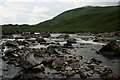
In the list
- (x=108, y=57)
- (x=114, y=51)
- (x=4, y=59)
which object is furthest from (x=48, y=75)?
(x=114, y=51)

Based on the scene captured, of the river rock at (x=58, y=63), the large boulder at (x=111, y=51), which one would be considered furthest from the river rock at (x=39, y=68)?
the large boulder at (x=111, y=51)

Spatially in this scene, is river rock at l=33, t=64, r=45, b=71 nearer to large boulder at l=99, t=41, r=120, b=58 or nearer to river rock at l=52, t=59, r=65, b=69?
river rock at l=52, t=59, r=65, b=69

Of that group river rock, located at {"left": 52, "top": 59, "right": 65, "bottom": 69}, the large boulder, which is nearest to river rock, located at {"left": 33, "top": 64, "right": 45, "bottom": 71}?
river rock, located at {"left": 52, "top": 59, "right": 65, "bottom": 69}

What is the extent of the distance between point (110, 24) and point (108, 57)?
101471 mm

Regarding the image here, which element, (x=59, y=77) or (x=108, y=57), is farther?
(x=108, y=57)

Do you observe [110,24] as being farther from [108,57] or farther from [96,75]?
[96,75]

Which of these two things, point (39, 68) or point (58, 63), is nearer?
point (39, 68)

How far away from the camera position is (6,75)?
1409 inches

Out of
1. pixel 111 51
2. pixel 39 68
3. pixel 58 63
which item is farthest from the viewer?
pixel 111 51

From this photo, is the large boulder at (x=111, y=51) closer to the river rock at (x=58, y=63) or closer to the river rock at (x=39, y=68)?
the river rock at (x=58, y=63)

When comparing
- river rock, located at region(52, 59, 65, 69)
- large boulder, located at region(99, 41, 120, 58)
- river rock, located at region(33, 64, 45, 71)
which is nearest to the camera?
river rock, located at region(33, 64, 45, 71)

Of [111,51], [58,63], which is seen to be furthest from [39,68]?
[111,51]

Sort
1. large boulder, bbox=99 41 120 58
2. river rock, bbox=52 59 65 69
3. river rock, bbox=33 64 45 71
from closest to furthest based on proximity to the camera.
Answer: river rock, bbox=33 64 45 71 → river rock, bbox=52 59 65 69 → large boulder, bbox=99 41 120 58

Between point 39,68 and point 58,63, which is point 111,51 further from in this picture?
point 39,68
